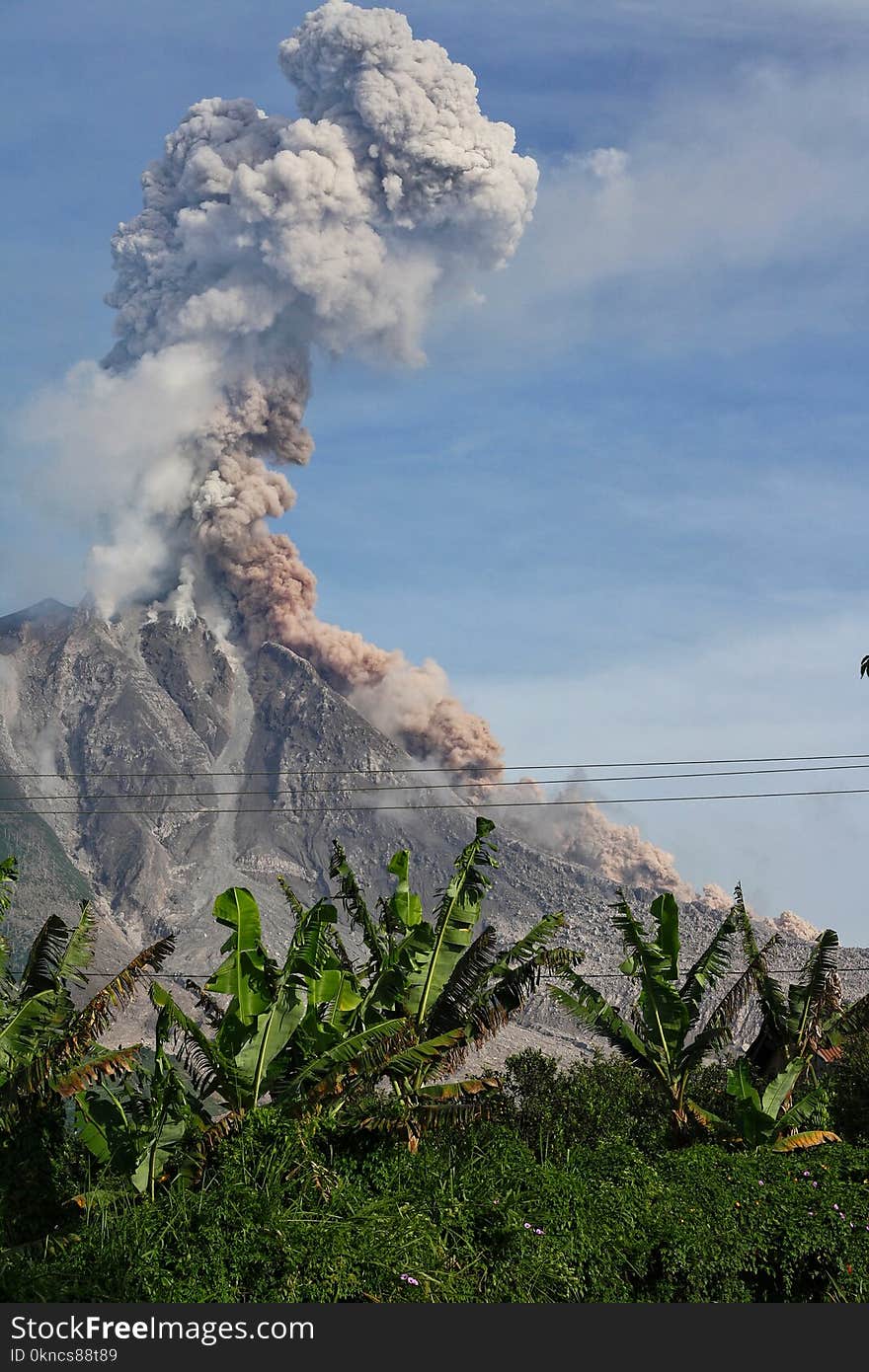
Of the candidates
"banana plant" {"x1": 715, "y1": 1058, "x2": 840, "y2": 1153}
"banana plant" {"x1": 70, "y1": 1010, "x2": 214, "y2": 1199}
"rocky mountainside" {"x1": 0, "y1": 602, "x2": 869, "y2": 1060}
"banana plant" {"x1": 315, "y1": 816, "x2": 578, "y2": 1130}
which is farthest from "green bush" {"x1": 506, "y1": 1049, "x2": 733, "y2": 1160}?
"rocky mountainside" {"x1": 0, "y1": 602, "x2": 869, "y2": 1060}

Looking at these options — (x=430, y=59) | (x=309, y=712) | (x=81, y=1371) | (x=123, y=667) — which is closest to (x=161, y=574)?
(x=123, y=667)

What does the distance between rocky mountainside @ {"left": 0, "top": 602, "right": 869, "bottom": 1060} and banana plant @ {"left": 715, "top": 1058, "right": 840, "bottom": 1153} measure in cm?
12043

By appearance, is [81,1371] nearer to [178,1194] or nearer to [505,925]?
[178,1194]

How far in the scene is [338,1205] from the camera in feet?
34.4

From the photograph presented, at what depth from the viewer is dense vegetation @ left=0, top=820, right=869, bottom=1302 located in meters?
9.76

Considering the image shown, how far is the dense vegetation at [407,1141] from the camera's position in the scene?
9.76 metres

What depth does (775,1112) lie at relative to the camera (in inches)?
650

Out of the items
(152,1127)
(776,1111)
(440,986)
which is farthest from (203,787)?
(152,1127)

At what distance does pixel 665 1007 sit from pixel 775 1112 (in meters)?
1.93

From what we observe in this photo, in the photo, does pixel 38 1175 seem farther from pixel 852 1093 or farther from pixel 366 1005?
pixel 852 1093

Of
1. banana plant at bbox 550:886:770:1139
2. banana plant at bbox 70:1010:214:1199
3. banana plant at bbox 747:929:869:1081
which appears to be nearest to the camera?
banana plant at bbox 70:1010:214:1199

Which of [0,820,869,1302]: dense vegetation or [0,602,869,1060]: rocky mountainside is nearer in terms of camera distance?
[0,820,869,1302]: dense vegetation

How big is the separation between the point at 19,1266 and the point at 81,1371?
1.85m

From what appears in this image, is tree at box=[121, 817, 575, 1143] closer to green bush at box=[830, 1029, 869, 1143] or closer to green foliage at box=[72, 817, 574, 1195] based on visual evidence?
green foliage at box=[72, 817, 574, 1195]
